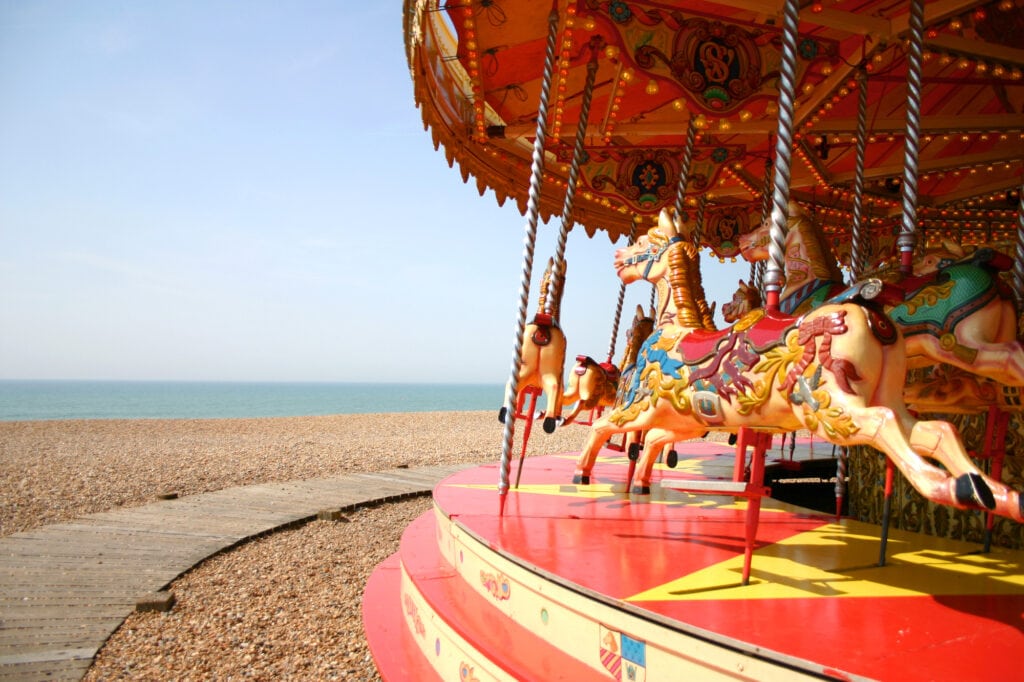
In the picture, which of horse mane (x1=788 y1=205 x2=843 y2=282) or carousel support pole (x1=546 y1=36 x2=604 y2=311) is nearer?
horse mane (x1=788 y1=205 x2=843 y2=282)

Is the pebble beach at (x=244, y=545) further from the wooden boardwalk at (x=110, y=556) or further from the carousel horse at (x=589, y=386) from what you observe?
the carousel horse at (x=589, y=386)

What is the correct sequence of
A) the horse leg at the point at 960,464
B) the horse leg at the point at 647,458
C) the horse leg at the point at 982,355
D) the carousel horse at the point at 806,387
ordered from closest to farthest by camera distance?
the horse leg at the point at 960,464 → the carousel horse at the point at 806,387 → the horse leg at the point at 982,355 → the horse leg at the point at 647,458

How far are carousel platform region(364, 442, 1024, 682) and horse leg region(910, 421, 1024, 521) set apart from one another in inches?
19.8

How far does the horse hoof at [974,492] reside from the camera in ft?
6.91

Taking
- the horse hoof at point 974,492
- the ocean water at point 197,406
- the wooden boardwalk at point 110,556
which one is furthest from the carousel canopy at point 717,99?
the ocean water at point 197,406

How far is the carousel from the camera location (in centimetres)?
254

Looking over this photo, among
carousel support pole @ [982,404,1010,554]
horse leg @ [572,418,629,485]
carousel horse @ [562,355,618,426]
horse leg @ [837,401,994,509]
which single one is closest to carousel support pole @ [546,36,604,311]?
carousel horse @ [562,355,618,426]

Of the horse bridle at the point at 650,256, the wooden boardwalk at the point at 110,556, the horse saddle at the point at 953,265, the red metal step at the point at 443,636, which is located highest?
the horse bridle at the point at 650,256

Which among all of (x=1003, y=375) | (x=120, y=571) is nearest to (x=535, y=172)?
(x=1003, y=375)

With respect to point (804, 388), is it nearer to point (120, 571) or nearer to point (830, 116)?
point (120, 571)

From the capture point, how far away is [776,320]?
10.3 feet

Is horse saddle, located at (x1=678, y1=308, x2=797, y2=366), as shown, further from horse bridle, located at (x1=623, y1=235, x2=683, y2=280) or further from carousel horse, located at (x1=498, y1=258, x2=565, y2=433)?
carousel horse, located at (x1=498, y1=258, x2=565, y2=433)

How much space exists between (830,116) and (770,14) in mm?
3670

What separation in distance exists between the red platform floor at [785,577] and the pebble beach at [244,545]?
4.40 ft
